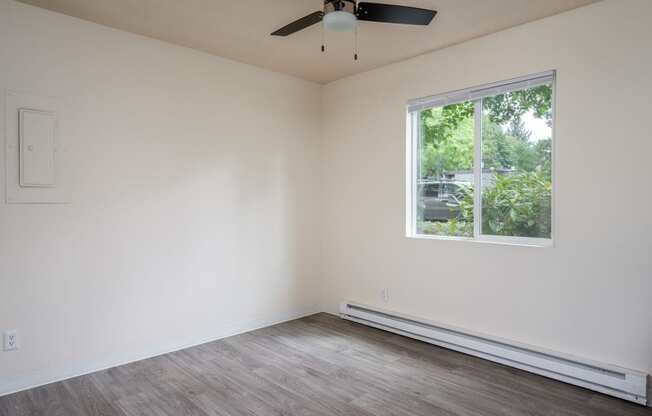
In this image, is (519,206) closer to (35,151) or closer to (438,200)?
(438,200)

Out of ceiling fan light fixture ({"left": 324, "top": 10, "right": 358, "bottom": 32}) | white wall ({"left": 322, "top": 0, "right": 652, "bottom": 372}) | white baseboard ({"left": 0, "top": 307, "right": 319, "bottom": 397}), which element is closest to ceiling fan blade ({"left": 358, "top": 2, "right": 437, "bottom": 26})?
ceiling fan light fixture ({"left": 324, "top": 10, "right": 358, "bottom": 32})

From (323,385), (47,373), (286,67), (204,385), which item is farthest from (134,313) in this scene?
(286,67)

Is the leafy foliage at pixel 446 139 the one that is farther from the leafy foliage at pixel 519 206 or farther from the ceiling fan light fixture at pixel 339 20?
the ceiling fan light fixture at pixel 339 20

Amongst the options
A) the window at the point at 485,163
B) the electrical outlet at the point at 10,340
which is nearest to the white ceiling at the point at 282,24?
the window at the point at 485,163

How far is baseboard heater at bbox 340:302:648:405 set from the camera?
2621mm

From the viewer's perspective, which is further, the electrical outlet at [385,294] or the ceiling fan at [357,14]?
the electrical outlet at [385,294]

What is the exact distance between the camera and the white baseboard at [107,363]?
109 inches

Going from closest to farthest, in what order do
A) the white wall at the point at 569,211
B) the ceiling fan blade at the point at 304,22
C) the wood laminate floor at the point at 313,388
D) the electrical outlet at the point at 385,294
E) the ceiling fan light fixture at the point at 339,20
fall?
the ceiling fan light fixture at the point at 339,20, the ceiling fan blade at the point at 304,22, the wood laminate floor at the point at 313,388, the white wall at the point at 569,211, the electrical outlet at the point at 385,294

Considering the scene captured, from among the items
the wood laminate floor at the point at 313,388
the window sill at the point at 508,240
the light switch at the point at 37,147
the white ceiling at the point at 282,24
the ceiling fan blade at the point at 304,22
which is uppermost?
the white ceiling at the point at 282,24

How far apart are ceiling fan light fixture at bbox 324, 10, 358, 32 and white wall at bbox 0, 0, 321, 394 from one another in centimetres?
174

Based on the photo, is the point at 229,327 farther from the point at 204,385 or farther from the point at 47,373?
the point at 47,373

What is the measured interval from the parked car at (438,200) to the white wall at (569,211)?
21cm

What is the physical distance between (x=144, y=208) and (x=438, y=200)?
2.54 metres

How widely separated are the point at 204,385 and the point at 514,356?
226cm
